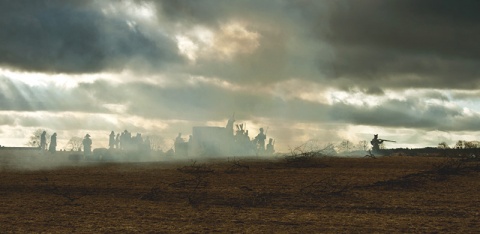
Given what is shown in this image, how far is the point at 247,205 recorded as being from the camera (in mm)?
17031

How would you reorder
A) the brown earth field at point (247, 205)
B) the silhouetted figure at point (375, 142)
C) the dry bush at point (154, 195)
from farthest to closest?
the silhouetted figure at point (375, 142)
the dry bush at point (154, 195)
the brown earth field at point (247, 205)

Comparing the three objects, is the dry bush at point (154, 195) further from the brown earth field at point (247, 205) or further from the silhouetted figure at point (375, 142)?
the silhouetted figure at point (375, 142)

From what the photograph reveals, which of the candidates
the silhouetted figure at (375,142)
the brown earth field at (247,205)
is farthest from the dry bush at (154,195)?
the silhouetted figure at (375,142)

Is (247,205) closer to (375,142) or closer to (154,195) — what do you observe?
(154,195)

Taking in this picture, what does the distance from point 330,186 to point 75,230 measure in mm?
11200

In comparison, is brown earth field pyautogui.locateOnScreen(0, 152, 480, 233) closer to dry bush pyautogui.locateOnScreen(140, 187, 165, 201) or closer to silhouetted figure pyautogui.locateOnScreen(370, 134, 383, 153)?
dry bush pyautogui.locateOnScreen(140, 187, 165, 201)

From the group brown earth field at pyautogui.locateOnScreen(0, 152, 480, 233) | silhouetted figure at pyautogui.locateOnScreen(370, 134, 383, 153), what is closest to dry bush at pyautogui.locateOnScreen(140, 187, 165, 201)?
brown earth field at pyautogui.locateOnScreen(0, 152, 480, 233)

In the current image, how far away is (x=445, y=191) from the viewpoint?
790 inches

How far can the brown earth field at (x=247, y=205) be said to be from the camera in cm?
1317

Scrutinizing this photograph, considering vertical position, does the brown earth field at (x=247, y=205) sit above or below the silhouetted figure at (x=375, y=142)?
below

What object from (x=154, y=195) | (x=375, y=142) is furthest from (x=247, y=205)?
(x=375, y=142)

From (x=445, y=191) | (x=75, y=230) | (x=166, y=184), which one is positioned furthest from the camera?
(x=166, y=184)

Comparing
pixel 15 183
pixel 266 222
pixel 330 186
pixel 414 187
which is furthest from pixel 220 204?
pixel 15 183

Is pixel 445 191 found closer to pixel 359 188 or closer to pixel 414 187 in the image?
pixel 414 187
